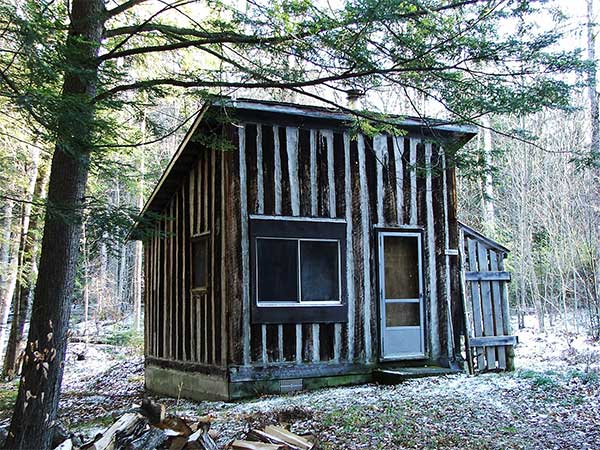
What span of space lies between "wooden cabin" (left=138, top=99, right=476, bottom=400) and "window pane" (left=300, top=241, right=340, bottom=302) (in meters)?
0.02

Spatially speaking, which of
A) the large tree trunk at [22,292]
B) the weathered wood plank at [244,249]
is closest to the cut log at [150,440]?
the weathered wood plank at [244,249]

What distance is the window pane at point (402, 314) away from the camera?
408 inches

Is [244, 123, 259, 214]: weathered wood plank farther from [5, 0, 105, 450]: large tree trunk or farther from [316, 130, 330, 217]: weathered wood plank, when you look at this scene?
[5, 0, 105, 450]: large tree trunk

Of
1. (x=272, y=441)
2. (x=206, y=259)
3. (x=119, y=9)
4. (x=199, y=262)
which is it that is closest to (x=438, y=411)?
(x=272, y=441)

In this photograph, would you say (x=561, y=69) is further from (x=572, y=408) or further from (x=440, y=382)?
(x=440, y=382)

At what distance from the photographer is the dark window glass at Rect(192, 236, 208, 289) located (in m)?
10.2

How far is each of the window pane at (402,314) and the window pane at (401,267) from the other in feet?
0.56

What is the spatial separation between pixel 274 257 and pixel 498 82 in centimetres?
442

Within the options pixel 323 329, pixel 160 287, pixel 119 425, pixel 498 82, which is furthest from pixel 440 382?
pixel 160 287

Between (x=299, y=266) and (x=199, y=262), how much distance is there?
2211 mm

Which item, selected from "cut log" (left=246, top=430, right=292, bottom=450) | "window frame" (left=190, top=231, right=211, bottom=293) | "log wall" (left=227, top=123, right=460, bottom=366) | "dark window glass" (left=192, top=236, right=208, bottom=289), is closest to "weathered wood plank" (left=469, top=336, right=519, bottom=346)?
"log wall" (left=227, top=123, right=460, bottom=366)

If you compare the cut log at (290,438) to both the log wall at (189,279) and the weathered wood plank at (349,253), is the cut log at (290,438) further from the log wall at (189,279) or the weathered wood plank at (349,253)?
the weathered wood plank at (349,253)

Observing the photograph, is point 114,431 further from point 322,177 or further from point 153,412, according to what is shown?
point 322,177

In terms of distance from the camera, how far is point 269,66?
21.0 ft
